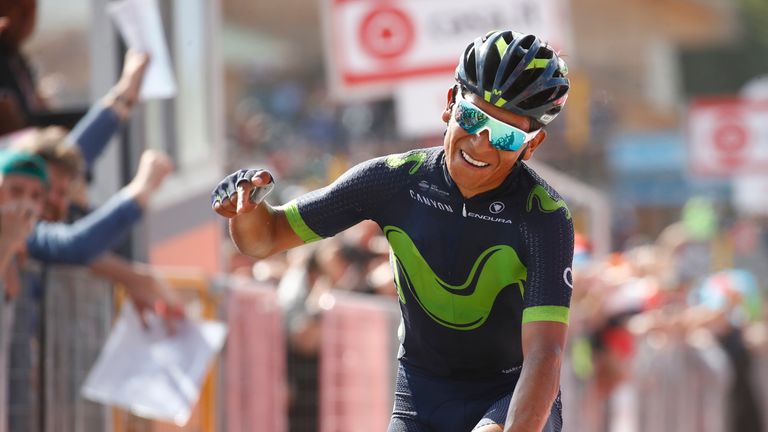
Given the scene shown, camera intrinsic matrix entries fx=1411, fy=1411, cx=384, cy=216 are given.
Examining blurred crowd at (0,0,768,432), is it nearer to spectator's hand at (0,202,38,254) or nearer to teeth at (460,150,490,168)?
spectator's hand at (0,202,38,254)

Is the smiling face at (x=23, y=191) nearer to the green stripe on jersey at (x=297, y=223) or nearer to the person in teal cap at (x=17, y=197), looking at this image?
the person in teal cap at (x=17, y=197)

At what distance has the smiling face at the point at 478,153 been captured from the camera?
14.8 ft

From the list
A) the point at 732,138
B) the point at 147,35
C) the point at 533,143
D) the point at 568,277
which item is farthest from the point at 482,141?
the point at 732,138

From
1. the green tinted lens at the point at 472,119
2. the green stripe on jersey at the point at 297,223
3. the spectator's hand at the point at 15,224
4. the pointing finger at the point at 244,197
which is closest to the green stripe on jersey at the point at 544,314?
the green tinted lens at the point at 472,119

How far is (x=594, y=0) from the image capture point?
3694cm

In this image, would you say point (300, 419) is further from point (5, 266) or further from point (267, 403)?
point (5, 266)

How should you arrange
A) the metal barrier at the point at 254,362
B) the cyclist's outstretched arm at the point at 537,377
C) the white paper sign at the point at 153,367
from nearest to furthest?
the cyclist's outstretched arm at the point at 537,377 < the white paper sign at the point at 153,367 < the metal barrier at the point at 254,362

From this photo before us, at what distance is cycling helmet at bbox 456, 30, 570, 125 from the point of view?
4492mm

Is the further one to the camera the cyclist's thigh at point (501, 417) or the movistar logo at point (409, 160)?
the movistar logo at point (409, 160)

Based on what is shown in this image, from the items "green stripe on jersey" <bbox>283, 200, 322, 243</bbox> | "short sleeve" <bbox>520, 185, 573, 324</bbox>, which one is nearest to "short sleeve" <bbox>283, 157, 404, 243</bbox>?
"green stripe on jersey" <bbox>283, 200, 322, 243</bbox>

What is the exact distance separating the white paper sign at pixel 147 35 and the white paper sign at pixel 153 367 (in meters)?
1.12

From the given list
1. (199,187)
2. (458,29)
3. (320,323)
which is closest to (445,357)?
(199,187)

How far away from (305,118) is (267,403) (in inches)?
815

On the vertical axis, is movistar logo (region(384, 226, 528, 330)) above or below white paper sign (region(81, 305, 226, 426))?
above
